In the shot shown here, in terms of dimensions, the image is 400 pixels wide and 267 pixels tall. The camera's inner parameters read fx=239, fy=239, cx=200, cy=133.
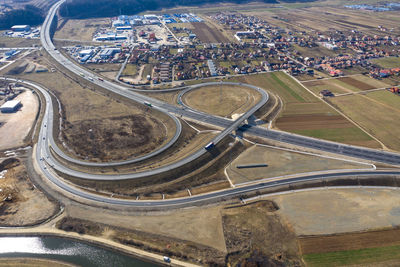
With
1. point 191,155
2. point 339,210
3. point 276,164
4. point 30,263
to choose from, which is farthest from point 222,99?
point 30,263

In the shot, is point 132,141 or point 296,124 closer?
point 132,141

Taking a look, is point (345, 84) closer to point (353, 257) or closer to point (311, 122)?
point (311, 122)

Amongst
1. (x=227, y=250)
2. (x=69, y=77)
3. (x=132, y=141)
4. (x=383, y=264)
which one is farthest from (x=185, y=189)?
(x=69, y=77)

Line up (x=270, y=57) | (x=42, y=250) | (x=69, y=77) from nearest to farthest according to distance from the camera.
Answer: (x=42, y=250) < (x=69, y=77) < (x=270, y=57)

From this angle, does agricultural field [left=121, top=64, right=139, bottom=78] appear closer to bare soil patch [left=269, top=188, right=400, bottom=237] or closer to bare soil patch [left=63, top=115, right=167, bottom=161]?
bare soil patch [left=63, top=115, right=167, bottom=161]

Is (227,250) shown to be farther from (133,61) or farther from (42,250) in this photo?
(133,61)

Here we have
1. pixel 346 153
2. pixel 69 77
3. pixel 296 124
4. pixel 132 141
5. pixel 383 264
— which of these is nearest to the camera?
pixel 383 264
